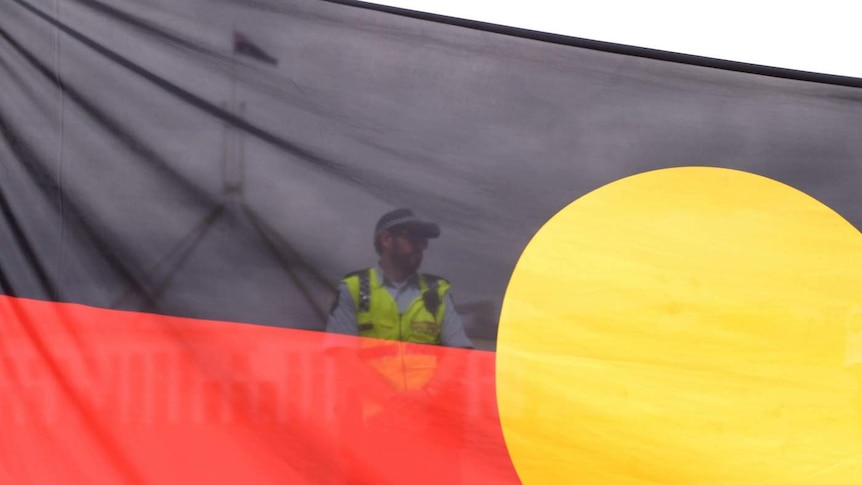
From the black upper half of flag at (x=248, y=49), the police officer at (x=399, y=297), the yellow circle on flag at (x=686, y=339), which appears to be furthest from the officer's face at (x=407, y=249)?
the black upper half of flag at (x=248, y=49)

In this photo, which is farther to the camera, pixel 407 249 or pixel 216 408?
pixel 407 249

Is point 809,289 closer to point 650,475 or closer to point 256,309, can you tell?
point 650,475

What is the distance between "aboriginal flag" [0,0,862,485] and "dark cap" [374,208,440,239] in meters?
0.03

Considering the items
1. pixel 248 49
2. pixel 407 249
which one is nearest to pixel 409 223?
pixel 407 249

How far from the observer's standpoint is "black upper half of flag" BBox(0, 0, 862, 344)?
7.32 feet

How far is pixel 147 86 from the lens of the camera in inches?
89.0

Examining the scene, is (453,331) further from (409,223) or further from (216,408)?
(216,408)

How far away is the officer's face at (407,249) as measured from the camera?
2281mm

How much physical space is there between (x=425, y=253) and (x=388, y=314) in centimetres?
18

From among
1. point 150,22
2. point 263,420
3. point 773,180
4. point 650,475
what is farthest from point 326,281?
point 773,180

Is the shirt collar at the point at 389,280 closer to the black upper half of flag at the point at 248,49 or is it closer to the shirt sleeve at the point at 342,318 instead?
the shirt sleeve at the point at 342,318

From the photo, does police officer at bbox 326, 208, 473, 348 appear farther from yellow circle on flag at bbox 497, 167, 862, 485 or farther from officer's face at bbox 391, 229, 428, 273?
yellow circle on flag at bbox 497, 167, 862, 485

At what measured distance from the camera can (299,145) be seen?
7.44ft

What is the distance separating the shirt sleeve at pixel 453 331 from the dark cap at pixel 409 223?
19 cm
